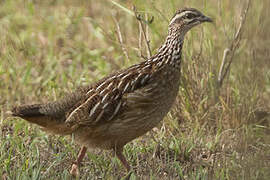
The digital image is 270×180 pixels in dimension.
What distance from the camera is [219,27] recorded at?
8.52m

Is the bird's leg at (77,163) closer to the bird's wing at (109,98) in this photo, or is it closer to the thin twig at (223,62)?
the bird's wing at (109,98)

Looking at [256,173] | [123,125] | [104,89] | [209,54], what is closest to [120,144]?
[123,125]

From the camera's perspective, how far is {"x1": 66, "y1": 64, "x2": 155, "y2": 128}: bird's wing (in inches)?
211

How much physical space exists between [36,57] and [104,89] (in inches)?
133

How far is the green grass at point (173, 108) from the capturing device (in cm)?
546

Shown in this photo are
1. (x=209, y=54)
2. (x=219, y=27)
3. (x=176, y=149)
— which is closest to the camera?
(x=176, y=149)

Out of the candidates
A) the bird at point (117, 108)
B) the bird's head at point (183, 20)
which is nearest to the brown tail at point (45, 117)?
the bird at point (117, 108)

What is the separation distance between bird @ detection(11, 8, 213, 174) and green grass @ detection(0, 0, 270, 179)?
0.32m

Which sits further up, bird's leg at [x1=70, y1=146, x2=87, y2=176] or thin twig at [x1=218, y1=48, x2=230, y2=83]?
thin twig at [x1=218, y1=48, x2=230, y2=83]

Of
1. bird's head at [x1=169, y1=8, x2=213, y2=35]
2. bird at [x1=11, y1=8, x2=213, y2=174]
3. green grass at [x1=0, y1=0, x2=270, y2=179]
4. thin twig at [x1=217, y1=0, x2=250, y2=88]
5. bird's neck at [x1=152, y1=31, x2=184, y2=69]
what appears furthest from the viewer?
thin twig at [x1=217, y1=0, x2=250, y2=88]

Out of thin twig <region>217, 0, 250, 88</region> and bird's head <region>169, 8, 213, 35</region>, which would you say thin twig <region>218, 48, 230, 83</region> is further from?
bird's head <region>169, 8, 213, 35</region>

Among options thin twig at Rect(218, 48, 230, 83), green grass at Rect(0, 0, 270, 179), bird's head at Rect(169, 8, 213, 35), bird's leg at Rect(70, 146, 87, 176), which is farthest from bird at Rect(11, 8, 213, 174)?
thin twig at Rect(218, 48, 230, 83)

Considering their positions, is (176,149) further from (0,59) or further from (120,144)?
(0,59)

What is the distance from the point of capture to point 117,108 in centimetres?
534
